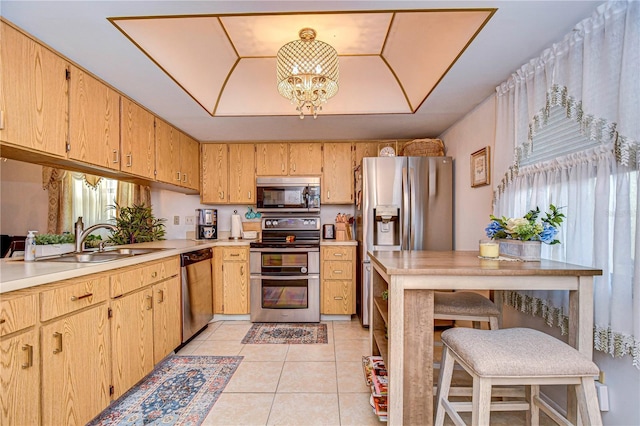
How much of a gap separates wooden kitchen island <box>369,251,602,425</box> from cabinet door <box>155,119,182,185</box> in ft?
8.20

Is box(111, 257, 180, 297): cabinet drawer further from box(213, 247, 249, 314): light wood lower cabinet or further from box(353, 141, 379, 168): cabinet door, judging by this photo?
box(353, 141, 379, 168): cabinet door

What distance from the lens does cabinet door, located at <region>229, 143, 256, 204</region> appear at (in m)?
3.68

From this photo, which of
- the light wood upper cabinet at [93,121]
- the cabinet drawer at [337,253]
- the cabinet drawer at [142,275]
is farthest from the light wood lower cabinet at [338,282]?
the light wood upper cabinet at [93,121]

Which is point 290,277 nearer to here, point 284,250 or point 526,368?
point 284,250

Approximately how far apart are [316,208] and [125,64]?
2.25 meters

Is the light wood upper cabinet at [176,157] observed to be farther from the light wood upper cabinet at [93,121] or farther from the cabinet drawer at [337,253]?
the cabinet drawer at [337,253]

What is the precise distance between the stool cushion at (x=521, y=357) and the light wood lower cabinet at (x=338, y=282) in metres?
2.11

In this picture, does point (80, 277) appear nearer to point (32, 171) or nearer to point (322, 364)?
point (32, 171)

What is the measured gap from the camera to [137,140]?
246cm

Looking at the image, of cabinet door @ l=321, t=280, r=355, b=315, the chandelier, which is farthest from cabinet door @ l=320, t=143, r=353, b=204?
the chandelier

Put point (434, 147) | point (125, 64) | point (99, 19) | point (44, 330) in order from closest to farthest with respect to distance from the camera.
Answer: point (44, 330), point (99, 19), point (125, 64), point (434, 147)

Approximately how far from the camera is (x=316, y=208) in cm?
351

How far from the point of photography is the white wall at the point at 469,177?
7.93 ft

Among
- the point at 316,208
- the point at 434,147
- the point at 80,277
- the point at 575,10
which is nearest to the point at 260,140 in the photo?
the point at 316,208
